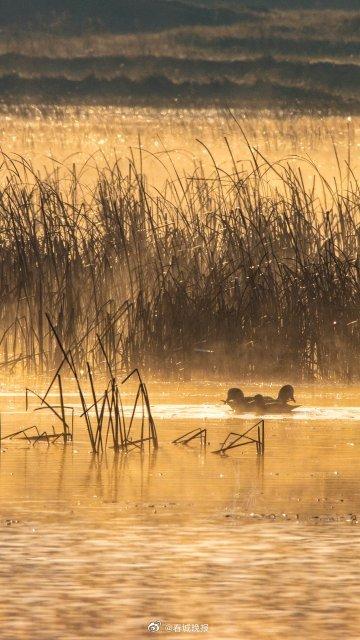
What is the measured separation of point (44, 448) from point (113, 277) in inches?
141

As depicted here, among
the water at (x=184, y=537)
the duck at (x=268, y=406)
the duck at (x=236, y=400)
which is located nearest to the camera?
the water at (x=184, y=537)

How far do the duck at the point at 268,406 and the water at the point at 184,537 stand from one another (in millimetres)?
234

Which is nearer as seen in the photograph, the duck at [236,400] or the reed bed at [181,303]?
the duck at [236,400]

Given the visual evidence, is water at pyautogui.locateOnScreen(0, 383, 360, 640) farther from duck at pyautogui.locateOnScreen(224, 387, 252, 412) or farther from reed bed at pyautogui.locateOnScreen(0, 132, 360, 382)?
reed bed at pyautogui.locateOnScreen(0, 132, 360, 382)

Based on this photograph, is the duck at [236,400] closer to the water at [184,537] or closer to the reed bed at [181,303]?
the water at [184,537]

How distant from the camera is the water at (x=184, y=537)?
4.86 meters

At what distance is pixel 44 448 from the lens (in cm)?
748

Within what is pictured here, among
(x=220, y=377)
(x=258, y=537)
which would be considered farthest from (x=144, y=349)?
(x=258, y=537)

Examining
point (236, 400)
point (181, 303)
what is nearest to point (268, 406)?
point (236, 400)

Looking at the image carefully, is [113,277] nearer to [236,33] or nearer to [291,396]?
[291,396]

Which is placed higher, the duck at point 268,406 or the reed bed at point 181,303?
the reed bed at point 181,303

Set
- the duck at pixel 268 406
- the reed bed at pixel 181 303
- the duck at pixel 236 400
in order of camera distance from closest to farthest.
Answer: the duck at pixel 268 406 < the duck at pixel 236 400 < the reed bed at pixel 181 303

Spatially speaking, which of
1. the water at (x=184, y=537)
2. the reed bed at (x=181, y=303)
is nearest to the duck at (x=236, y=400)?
the water at (x=184, y=537)

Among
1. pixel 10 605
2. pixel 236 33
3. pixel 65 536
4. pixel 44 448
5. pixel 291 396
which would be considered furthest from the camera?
pixel 236 33
